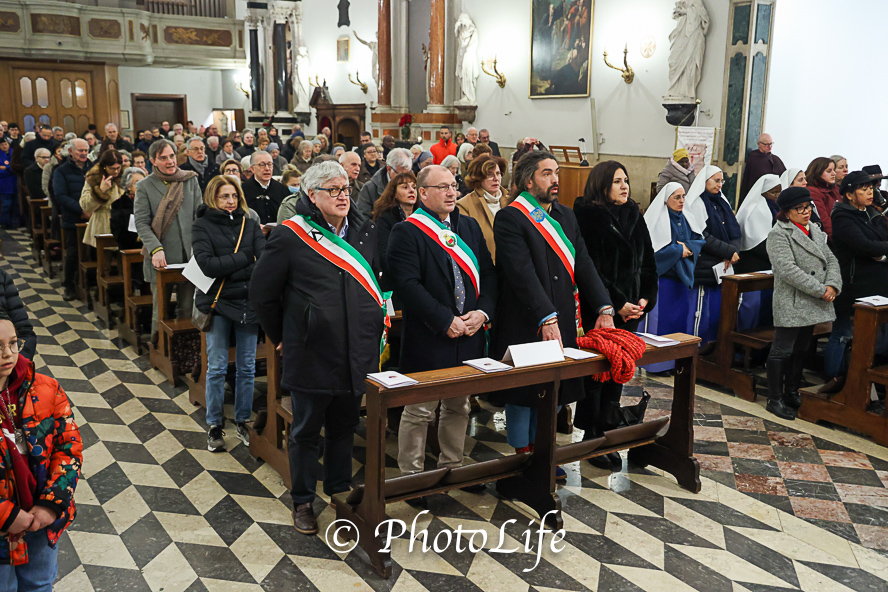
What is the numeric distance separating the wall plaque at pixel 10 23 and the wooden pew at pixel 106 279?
1366 cm

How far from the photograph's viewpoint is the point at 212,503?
141 inches

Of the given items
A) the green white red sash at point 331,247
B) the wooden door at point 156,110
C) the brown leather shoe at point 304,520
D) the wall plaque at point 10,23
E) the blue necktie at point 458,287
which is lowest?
the brown leather shoe at point 304,520

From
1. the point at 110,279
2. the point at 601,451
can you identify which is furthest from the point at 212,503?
the point at 110,279

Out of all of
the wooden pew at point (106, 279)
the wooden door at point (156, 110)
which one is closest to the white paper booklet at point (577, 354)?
the wooden pew at point (106, 279)

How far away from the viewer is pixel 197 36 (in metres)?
20.2

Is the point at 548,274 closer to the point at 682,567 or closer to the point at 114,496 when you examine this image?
the point at 682,567

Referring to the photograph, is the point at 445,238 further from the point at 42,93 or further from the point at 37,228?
the point at 42,93

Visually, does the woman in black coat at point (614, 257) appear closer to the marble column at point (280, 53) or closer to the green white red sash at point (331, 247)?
the green white red sash at point (331, 247)

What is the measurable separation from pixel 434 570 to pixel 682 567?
1008 mm

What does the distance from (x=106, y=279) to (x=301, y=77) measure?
46.9 feet

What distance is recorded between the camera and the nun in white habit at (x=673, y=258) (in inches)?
209

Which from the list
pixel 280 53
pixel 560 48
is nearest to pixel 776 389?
pixel 560 48

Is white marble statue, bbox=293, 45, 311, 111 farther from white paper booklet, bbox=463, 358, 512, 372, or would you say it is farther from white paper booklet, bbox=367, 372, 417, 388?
white paper booklet, bbox=367, 372, 417, 388

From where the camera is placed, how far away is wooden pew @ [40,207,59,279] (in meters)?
8.73
